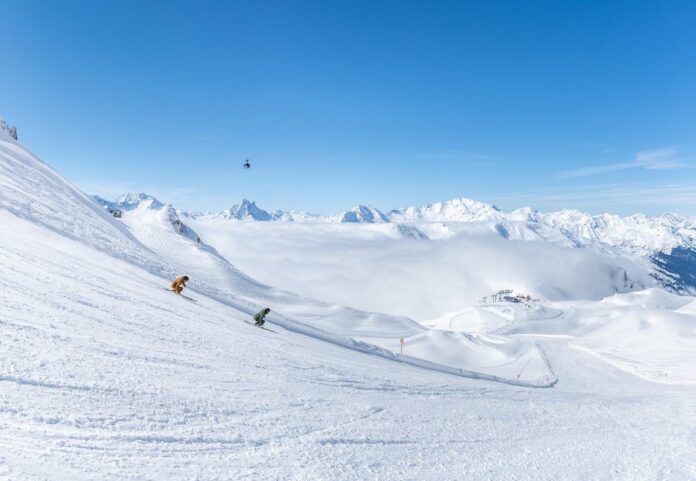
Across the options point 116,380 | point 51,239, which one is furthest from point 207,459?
point 51,239

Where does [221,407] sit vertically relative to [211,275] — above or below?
below

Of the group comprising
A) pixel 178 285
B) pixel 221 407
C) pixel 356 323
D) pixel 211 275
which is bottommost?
pixel 356 323

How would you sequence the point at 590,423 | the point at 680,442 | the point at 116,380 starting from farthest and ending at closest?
1. the point at 590,423
2. the point at 680,442
3. the point at 116,380

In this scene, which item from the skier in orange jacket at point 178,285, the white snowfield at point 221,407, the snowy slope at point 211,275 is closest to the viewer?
the white snowfield at point 221,407

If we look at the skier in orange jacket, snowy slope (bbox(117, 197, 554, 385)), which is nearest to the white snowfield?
the skier in orange jacket

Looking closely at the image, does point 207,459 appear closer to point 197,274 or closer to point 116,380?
point 116,380

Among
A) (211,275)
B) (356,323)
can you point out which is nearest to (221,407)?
(211,275)

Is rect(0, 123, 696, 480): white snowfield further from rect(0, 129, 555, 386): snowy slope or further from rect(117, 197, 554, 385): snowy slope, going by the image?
rect(117, 197, 554, 385): snowy slope

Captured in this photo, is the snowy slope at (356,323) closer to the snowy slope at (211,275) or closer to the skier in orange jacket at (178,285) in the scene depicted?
the snowy slope at (211,275)

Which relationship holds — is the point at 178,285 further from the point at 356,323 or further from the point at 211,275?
the point at 356,323

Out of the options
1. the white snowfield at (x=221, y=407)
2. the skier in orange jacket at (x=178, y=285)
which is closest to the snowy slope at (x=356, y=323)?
the skier in orange jacket at (x=178, y=285)

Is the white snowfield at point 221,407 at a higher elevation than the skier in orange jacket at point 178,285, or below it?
below
